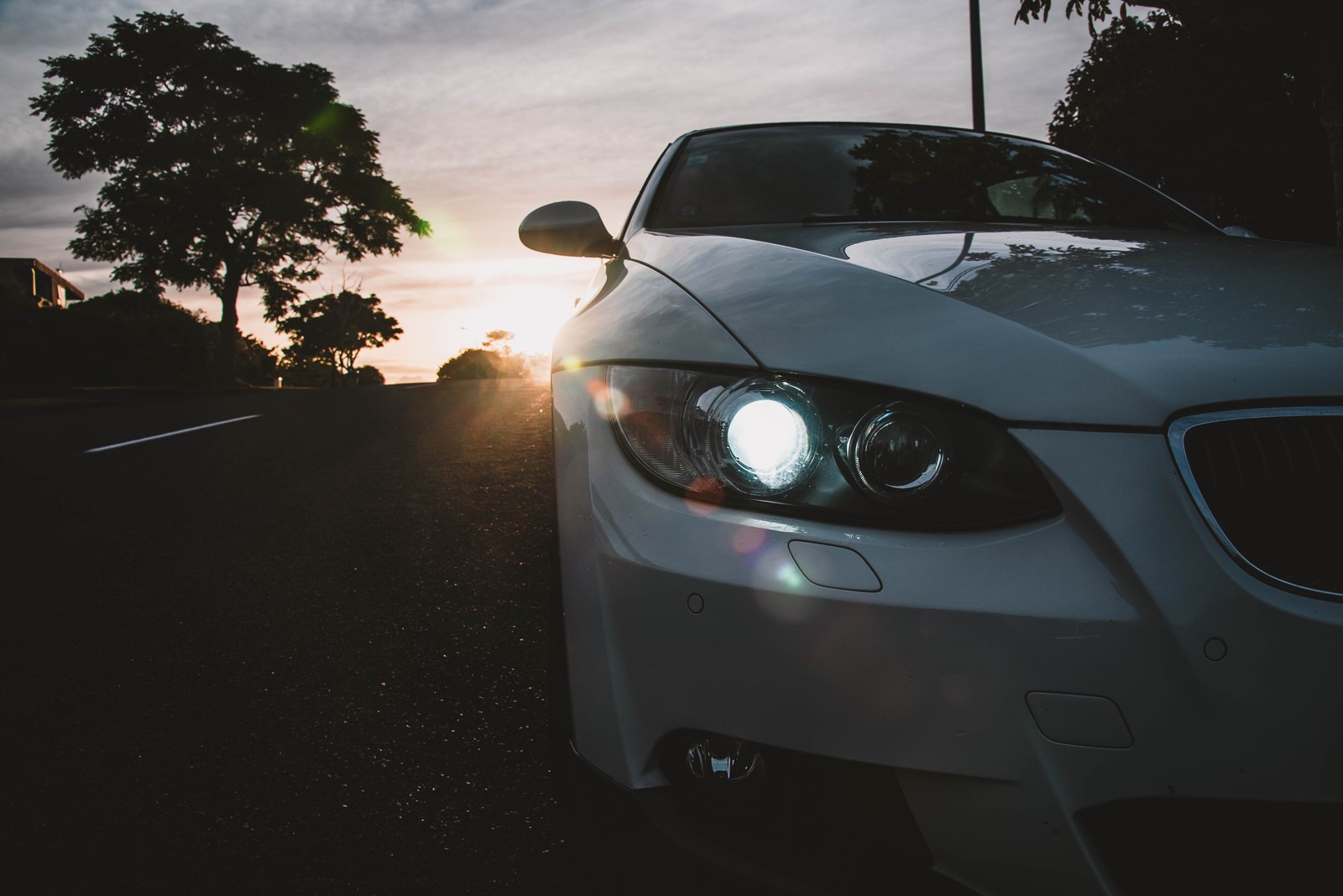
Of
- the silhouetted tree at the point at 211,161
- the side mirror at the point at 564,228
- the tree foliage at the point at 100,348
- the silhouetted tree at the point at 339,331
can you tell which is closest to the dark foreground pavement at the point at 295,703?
the side mirror at the point at 564,228

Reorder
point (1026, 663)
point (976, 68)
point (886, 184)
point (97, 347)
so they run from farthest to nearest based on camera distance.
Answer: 1. point (97, 347)
2. point (976, 68)
3. point (886, 184)
4. point (1026, 663)

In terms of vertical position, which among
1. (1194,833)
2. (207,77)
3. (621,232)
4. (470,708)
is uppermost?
(207,77)

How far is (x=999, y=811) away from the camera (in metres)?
1.14

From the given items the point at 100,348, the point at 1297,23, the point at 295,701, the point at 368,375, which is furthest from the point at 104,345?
the point at 368,375

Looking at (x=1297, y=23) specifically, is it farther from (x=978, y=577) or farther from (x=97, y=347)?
(x=97, y=347)

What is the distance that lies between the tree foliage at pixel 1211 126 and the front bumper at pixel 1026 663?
18.7 m

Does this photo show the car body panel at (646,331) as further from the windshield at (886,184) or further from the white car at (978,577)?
the windshield at (886,184)

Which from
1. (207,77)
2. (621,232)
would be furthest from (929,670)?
(207,77)

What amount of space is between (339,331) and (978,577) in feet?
212

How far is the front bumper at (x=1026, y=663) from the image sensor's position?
1.10m

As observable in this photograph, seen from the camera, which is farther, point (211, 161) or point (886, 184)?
point (211, 161)

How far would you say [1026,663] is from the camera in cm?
113

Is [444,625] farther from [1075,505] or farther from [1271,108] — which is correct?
[1271,108]

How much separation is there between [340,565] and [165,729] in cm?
145
